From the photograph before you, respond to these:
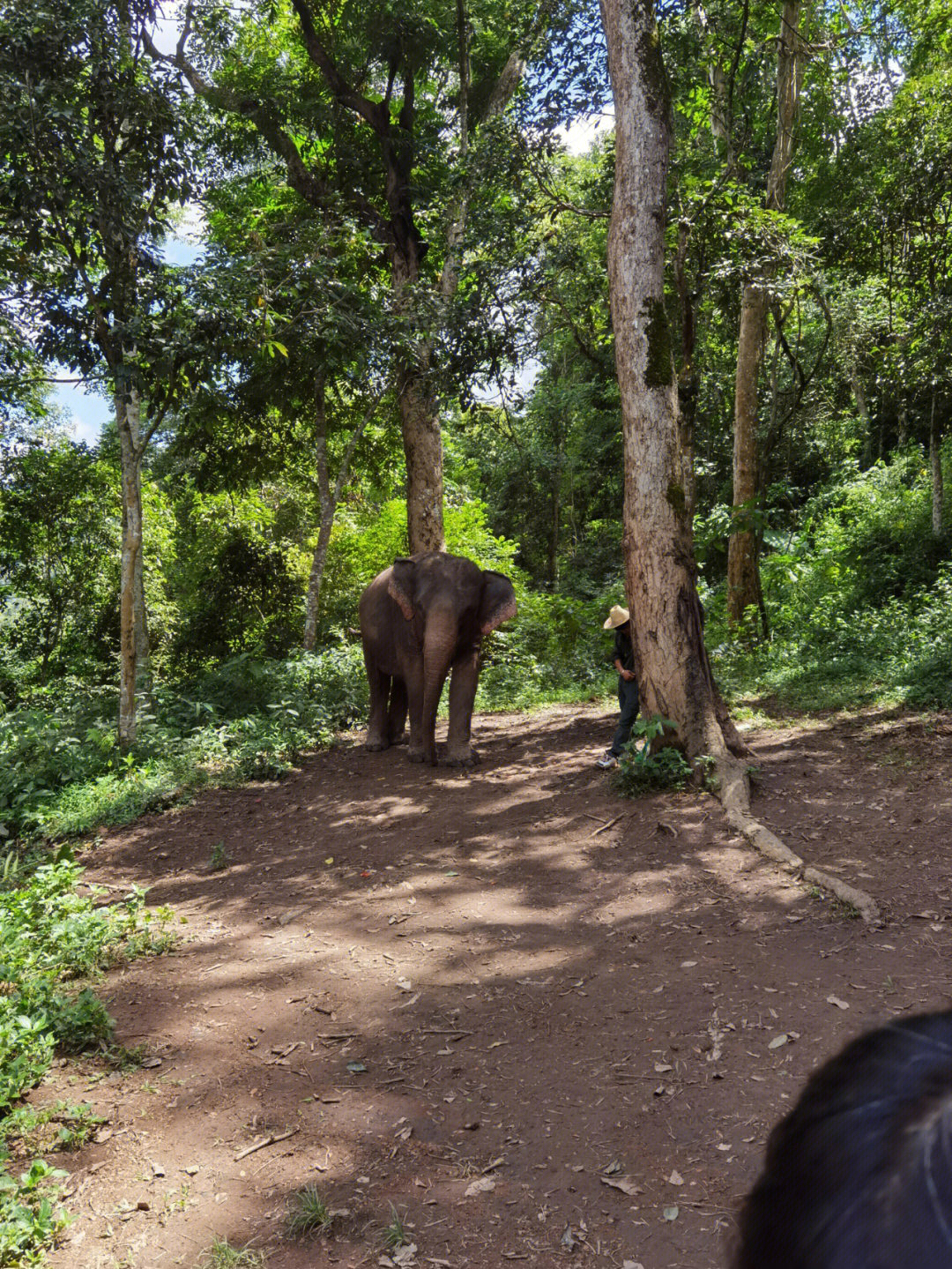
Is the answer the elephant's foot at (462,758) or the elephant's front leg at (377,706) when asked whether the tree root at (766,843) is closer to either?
the elephant's foot at (462,758)

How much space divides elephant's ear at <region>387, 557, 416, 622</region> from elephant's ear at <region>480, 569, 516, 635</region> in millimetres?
812

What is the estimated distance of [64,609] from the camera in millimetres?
16797

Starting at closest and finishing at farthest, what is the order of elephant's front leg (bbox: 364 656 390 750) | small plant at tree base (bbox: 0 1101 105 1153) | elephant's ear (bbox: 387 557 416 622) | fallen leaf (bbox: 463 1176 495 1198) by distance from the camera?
fallen leaf (bbox: 463 1176 495 1198)
small plant at tree base (bbox: 0 1101 105 1153)
elephant's ear (bbox: 387 557 416 622)
elephant's front leg (bbox: 364 656 390 750)

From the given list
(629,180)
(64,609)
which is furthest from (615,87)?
(64,609)

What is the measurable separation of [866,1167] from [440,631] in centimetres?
841

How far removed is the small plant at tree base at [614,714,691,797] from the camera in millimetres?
7359

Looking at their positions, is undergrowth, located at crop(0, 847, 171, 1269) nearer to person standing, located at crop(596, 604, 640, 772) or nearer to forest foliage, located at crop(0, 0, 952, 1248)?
forest foliage, located at crop(0, 0, 952, 1248)

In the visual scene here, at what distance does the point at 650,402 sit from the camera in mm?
7961

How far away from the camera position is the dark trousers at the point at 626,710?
8.57 metres

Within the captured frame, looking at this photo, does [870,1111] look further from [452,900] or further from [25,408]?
[25,408]

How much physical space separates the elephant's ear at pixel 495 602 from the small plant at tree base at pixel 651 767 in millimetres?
2572

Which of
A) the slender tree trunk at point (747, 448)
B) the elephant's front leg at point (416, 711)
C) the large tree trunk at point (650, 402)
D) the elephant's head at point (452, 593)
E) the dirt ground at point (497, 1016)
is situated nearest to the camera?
the dirt ground at point (497, 1016)

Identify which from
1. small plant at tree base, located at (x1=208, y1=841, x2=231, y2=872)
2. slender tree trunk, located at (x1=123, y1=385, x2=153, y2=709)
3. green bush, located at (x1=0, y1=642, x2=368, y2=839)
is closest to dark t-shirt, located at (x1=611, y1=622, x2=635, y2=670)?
green bush, located at (x1=0, y1=642, x2=368, y2=839)

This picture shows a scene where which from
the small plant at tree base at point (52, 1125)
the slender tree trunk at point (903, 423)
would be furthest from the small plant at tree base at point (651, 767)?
the slender tree trunk at point (903, 423)
